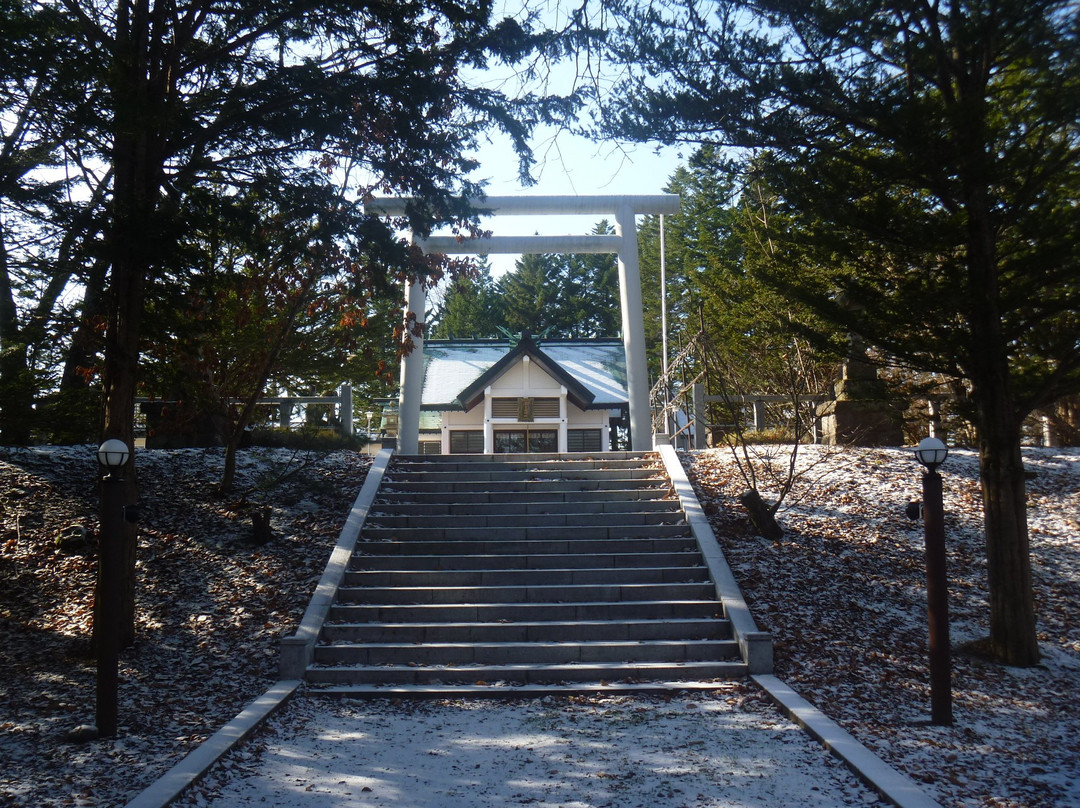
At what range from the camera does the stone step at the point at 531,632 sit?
8.95 m

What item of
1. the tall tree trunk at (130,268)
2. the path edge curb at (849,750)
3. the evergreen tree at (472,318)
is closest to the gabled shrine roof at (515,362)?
the tall tree trunk at (130,268)

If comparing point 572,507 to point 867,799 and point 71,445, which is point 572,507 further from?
point 71,445

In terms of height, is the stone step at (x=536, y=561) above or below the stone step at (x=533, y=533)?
below

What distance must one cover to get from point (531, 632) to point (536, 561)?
1.56 metres

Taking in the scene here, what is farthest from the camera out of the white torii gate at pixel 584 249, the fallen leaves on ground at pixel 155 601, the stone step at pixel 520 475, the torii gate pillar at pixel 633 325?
the torii gate pillar at pixel 633 325

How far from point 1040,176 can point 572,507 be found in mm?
6757

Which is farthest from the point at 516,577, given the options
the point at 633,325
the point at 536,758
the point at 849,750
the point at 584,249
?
the point at 584,249

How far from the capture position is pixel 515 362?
2231 cm

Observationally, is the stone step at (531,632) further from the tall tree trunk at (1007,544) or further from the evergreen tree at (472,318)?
the evergreen tree at (472,318)

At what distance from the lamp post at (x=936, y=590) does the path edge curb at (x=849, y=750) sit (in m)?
0.86

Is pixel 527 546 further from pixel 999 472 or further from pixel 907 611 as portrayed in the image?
pixel 999 472

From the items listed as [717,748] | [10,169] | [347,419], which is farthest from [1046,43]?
[347,419]

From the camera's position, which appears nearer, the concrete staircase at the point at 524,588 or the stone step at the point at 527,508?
the concrete staircase at the point at 524,588

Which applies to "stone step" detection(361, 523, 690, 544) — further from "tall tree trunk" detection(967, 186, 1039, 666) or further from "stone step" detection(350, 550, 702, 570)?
"tall tree trunk" detection(967, 186, 1039, 666)
